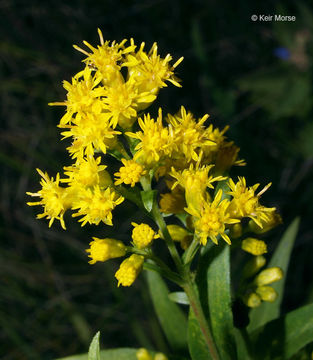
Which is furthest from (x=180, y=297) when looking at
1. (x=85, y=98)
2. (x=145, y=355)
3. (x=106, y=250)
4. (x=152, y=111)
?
(x=152, y=111)

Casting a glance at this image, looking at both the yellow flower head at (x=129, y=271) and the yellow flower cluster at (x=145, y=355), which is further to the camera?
the yellow flower cluster at (x=145, y=355)

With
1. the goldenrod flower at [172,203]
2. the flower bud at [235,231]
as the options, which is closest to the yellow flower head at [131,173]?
the goldenrod flower at [172,203]

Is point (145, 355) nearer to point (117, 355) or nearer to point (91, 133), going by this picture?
point (117, 355)

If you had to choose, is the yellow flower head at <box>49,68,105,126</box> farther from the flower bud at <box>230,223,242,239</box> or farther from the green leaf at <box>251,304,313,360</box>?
the green leaf at <box>251,304,313,360</box>

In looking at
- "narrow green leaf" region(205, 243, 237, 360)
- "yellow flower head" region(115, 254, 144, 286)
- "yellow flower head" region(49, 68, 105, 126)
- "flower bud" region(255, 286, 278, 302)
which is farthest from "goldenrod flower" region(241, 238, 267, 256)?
"yellow flower head" region(49, 68, 105, 126)

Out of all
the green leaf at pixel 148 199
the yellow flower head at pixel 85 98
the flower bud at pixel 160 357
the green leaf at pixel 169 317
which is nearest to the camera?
the green leaf at pixel 148 199

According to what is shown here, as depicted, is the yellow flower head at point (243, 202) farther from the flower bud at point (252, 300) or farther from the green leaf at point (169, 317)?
the green leaf at point (169, 317)

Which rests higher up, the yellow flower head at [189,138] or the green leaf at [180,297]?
the yellow flower head at [189,138]
